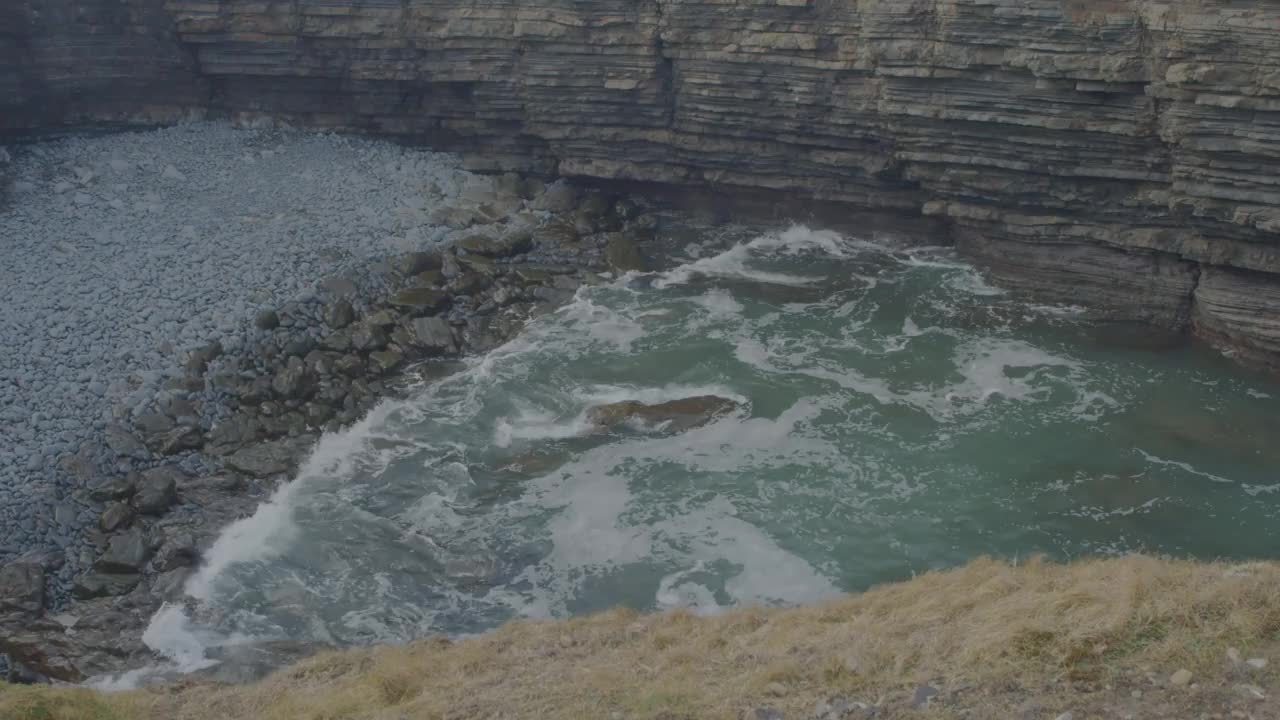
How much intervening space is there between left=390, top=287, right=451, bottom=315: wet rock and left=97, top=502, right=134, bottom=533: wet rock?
8.35 m

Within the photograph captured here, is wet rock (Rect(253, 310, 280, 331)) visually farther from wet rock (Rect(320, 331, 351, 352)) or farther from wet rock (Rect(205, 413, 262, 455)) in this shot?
wet rock (Rect(205, 413, 262, 455))

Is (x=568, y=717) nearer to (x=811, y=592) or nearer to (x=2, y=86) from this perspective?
(x=811, y=592)

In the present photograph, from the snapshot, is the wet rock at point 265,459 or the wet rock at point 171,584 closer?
the wet rock at point 171,584

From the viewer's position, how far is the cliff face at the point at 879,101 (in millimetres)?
22344

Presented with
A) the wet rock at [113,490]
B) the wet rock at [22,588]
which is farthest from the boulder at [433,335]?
the wet rock at [22,588]

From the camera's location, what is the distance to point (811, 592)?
17.2m

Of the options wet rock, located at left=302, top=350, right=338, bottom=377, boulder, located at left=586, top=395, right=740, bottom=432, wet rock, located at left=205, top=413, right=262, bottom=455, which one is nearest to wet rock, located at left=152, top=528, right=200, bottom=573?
wet rock, located at left=205, top=413, right=262, bottom=455

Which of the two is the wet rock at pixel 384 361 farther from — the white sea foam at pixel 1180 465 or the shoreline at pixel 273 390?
the white sea foam at pixel 1180 465

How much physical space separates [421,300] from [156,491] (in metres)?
8.18

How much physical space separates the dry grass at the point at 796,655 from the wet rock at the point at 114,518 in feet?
17.9

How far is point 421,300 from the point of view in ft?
85.4

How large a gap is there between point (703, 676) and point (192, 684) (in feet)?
22.7

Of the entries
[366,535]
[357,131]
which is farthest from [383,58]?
[366,535]

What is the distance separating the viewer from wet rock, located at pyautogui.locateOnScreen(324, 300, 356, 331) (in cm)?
2492
